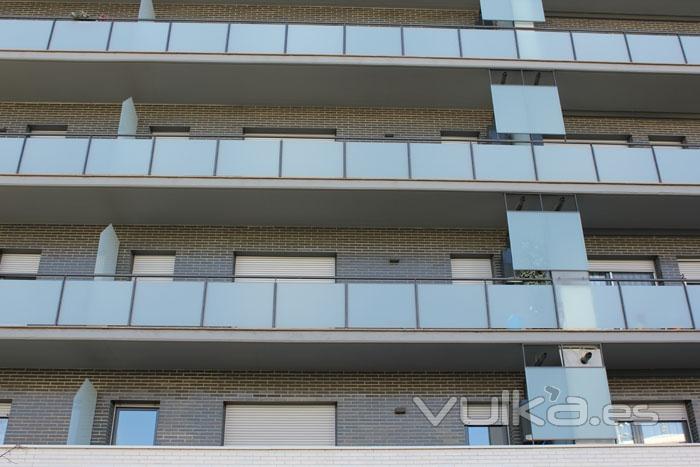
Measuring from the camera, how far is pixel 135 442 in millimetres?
12836

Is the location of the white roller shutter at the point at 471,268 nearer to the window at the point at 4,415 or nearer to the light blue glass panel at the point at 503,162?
the light blue glass panel at the point at 503,162

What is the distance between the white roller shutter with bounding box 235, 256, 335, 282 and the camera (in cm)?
1420

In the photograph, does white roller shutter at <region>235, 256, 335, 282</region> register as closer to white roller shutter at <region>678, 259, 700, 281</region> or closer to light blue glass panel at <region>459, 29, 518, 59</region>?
light blue glass panel at <region>459, 29, 518, 59</region>

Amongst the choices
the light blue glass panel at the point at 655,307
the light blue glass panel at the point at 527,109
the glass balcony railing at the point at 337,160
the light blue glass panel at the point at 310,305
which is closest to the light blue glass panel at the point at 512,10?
the light blue glass panel at the point at 527,109

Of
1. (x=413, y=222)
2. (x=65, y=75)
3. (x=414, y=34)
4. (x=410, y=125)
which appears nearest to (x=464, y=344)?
(x=413, y=222)

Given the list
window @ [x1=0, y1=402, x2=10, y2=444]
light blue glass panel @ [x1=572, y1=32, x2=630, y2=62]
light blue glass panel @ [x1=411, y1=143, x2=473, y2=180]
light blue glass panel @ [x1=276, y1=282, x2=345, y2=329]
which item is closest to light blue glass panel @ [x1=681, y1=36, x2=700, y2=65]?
light blue glass panel @ [x1=572, y1=32, x2=630, y2=62]

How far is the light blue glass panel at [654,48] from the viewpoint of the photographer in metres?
15.4

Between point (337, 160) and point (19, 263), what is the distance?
6.47 meters

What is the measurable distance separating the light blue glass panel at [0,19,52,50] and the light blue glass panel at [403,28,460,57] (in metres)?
7.42

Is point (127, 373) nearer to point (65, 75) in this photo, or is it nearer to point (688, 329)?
point (65, 75)

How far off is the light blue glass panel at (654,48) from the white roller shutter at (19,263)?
1271 cm

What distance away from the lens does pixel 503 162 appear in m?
14.0

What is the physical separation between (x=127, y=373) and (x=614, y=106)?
11.4 meters

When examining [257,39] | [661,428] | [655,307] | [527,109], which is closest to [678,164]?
[527,109]
